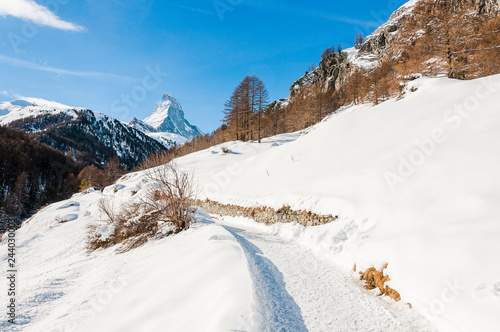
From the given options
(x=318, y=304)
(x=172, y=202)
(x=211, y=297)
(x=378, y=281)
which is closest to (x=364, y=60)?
(x=172, y=202)

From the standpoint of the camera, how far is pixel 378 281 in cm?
497

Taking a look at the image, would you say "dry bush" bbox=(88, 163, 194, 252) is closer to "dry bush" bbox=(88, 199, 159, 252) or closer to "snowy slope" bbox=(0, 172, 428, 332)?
"dry bush" bbox=(88, 199, 159, 252)

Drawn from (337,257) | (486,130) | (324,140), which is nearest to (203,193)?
(324,140)

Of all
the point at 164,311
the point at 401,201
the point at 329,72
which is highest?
the point at 329,72

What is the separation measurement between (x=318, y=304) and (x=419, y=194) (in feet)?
15.3

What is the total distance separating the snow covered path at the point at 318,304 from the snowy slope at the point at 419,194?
525 mm

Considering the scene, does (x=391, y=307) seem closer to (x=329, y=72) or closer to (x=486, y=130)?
(x=486, y=130)

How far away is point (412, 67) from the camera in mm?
16812

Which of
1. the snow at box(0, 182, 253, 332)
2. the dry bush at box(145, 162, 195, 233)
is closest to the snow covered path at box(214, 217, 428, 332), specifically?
the snow at box(0, 182, 253, 332)

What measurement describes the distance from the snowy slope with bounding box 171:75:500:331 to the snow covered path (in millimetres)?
525

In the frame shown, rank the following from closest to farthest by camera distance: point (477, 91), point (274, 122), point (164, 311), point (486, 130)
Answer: point (164, 311) < point (486, 130) < point (477, 91) < point (274, 122)

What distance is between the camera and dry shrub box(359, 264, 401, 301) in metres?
4.55

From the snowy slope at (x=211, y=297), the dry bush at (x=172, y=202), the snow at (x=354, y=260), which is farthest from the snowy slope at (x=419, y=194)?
the dry bush at (x=172, y=202)

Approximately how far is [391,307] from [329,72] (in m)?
99.0
